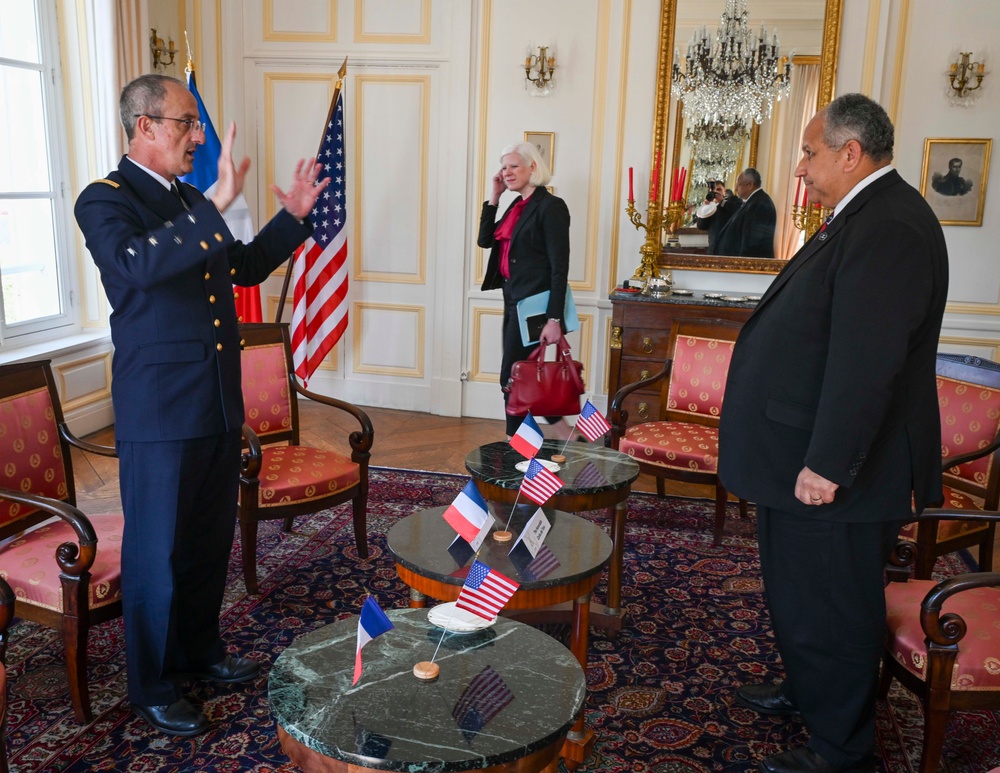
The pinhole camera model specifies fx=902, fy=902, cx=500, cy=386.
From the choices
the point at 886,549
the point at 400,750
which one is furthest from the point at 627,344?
the point at 400,750

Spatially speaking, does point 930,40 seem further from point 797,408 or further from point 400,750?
point 400,750

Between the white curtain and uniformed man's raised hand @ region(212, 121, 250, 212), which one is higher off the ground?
the white curtain

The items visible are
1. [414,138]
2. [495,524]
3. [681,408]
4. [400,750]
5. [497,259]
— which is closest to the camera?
[400,750]

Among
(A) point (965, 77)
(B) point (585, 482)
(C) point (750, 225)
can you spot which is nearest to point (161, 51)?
(C) point (750, 225)

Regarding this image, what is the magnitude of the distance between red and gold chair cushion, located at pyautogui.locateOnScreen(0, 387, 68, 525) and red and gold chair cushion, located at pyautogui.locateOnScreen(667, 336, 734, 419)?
2.62 meters

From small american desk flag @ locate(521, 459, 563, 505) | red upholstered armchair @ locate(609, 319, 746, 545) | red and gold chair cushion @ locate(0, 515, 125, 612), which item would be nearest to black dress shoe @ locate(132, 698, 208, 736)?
red and gold chair cushion @ locate(0, 515, 125, 612)

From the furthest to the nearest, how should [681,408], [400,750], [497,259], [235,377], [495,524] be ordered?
[497,259]
[681,408]
[495,524]
[235,377]
[400,750]

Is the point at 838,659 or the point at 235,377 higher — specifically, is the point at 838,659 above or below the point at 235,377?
below

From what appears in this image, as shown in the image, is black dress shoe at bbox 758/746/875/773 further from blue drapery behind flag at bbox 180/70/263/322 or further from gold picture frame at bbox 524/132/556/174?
gold picture frame at bbox 524/132/556/174

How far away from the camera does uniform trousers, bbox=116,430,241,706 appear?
7.73 feet

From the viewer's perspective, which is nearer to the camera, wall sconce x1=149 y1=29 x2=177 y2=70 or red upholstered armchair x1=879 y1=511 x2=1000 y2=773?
red upholstered armchair x1=879 y1=511 x2=1000 y2=773

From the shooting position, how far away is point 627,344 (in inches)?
206

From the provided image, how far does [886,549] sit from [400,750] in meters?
1.35

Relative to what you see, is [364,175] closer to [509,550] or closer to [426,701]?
[509,550]
